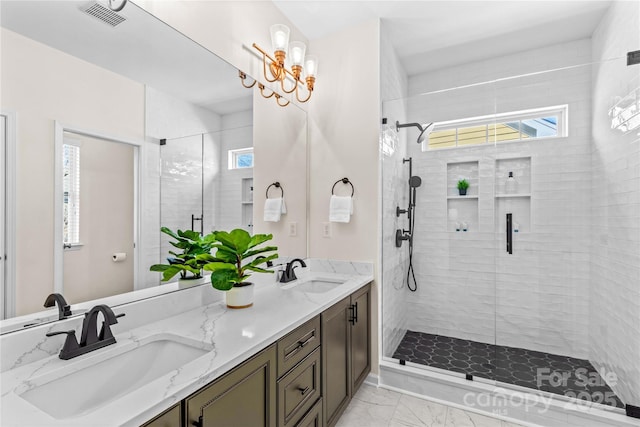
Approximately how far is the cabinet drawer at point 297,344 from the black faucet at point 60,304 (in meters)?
0.77

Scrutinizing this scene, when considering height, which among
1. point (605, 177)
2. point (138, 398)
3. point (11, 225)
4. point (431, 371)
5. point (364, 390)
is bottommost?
point (364, 390)

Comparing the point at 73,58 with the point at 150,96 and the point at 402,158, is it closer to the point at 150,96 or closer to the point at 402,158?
the point at 150,96

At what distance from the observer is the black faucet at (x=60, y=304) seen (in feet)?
3.58

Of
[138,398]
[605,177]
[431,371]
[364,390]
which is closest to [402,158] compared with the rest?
[605,177]

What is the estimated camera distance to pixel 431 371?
229 cm

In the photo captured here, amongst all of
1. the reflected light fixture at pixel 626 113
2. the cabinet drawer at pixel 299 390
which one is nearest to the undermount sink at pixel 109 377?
the cabinet drawer at pixel 299 390

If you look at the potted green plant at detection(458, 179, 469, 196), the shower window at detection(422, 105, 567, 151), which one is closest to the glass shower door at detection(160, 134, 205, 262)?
the shower window at detection(422, 105, 567, 151)

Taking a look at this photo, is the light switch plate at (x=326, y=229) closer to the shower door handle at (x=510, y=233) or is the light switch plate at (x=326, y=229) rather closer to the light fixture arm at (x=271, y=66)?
the light fixture arm at (x=271, y=66)

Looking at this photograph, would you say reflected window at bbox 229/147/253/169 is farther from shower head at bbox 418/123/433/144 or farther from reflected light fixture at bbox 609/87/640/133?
reflected light fixture at bbox 609/87/640/133

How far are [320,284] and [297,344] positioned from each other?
96cm

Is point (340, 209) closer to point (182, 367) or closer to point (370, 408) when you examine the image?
point (370, 408)

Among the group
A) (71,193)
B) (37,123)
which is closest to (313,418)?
(71,193)

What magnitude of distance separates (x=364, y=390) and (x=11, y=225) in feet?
7.40

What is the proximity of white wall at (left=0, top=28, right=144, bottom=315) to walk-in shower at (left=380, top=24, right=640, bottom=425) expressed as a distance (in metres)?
1.96
